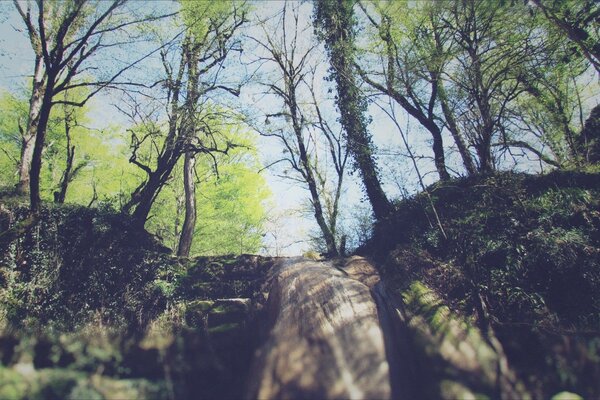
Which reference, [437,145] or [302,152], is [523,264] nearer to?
[437,145]

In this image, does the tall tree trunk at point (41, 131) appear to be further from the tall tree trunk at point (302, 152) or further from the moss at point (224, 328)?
the tall tree trunk at point (302, 152)

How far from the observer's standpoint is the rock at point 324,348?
4.04 meters

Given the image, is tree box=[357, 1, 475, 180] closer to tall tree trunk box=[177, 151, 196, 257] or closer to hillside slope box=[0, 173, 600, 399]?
hillside slope box=[0, 173, 600, 399]

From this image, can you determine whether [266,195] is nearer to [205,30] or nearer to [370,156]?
[370,156]

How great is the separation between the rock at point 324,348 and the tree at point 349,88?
530cm

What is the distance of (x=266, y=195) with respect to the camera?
57.8ft

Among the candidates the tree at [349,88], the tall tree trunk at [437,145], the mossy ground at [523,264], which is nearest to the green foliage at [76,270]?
the mossy ground at [523,264]

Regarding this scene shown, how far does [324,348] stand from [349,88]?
391 inches

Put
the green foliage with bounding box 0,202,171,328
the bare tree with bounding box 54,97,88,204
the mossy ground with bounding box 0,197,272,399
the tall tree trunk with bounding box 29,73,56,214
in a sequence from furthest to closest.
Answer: the bare tree with bounding box 54,97,88,204, the green foliage with bounding box 0,202,171,328, the tall tree trunk with bounding box 29,73,56,214, the mossy ground with bounding box 0,197,272,399

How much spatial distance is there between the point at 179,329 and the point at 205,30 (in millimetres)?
9372

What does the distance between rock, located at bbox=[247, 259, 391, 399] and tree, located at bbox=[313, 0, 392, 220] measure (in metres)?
5.30

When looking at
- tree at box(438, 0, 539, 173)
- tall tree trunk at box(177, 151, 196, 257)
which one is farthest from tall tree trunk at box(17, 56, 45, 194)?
tree at box(438, 0, 539, 173)

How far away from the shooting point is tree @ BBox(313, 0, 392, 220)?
11125 millimetres

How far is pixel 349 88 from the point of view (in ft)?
39.9
